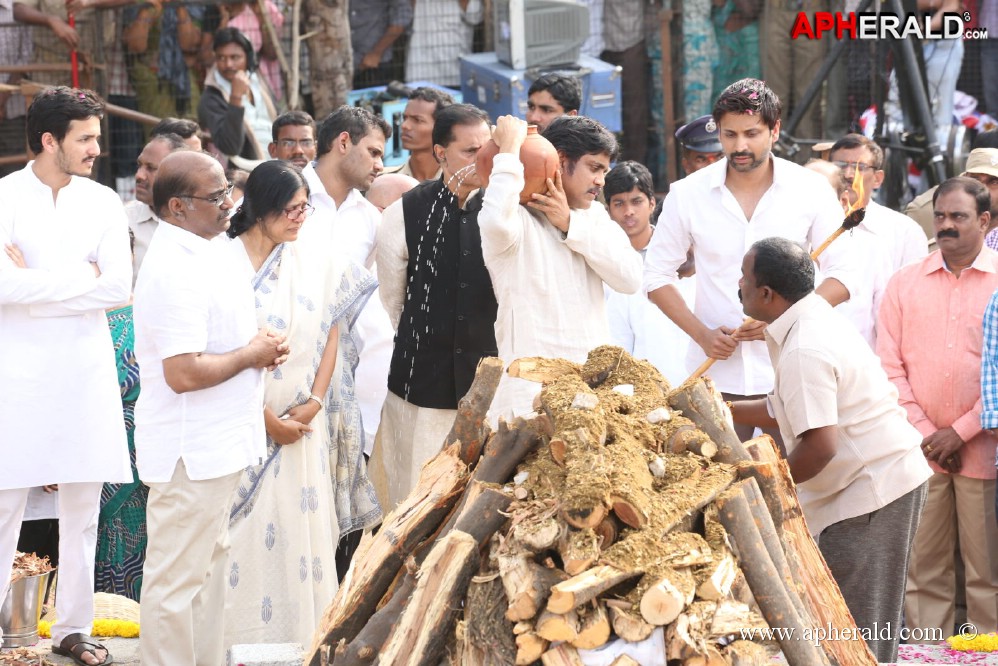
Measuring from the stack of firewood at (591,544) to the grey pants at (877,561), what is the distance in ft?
3.00

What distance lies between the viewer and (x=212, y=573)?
5.00 metres

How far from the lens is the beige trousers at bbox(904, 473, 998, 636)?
620 cm

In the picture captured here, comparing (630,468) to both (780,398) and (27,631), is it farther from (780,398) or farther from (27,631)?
(27,631)

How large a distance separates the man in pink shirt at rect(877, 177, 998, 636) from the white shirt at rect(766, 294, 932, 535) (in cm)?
159

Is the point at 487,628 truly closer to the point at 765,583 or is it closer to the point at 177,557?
the point at 765,583

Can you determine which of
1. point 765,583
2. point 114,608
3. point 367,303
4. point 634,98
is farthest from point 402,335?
point 634,98

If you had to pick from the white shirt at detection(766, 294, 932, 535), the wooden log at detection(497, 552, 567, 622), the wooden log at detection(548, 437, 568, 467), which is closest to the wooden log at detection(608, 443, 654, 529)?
the wooden log at detection(548, 437, 568, 467)

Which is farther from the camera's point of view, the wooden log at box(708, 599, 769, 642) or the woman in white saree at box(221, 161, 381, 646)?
the woman in white saree at box(221, 161, 381, 646)

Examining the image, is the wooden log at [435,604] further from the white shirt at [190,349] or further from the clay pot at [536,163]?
the clay pot at [536,163]

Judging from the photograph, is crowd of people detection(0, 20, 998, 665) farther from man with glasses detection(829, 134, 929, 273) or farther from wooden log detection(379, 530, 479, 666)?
wooden log detection(379, 530, 479, 666)

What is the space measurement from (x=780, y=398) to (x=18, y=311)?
3.25 meters

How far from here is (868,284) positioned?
267 inches

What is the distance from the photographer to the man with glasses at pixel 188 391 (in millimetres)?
4688

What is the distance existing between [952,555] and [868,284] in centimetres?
150
